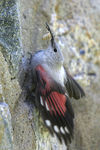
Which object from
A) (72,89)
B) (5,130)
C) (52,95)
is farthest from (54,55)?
(5,130)

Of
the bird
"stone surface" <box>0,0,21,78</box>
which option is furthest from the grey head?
"stone surface" <box>0,0,21,78</box>

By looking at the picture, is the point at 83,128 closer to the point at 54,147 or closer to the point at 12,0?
the point at 54,147

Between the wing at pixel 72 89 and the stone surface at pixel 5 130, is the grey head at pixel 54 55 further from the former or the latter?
the stone surface at pixel 5 130

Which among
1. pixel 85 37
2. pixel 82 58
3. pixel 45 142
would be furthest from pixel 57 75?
pixel 85 37

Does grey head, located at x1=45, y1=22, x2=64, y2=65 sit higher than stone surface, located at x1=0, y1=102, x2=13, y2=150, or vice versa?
grey head, located at x1=45, y1=22, x2=64, y2=65

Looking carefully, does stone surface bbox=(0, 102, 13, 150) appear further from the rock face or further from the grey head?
the grey head

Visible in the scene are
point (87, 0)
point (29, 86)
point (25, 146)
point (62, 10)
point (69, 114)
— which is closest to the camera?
point (25, 146)
